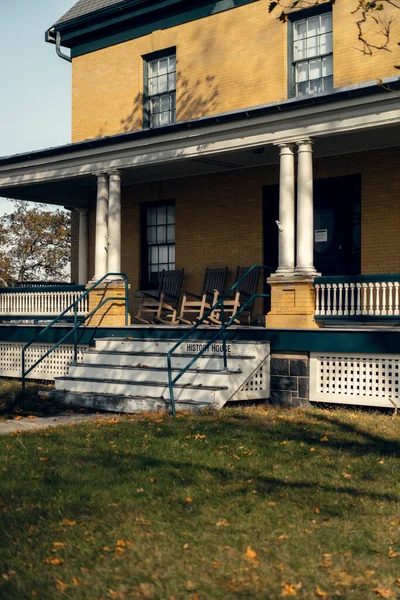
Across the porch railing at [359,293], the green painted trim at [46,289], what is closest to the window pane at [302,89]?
the porch railing at [359,293]

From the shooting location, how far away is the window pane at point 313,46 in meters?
15.5

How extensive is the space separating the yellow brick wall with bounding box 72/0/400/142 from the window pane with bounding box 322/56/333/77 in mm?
254

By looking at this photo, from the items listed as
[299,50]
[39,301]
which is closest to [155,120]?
[299,50]

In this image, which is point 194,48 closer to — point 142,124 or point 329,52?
point 142,124

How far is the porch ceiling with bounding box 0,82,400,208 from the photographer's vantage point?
12289mm

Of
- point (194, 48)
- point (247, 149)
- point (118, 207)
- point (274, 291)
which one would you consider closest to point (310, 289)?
point (274, 291)

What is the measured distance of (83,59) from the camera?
1967 centimetres

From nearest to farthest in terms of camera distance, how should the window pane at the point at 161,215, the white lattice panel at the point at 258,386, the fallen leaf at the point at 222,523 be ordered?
the fallen leaf at the point at 222,523 → the white lattice panel at the point at 258,386 → the window pane at the point at 161,215

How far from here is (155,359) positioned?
42.4 ft

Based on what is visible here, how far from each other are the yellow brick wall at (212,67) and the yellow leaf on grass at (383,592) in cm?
1137

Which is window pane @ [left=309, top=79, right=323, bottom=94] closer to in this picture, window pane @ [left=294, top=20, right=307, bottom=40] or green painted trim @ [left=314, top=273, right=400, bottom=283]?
window pane @ [left=294, top=20, right=307, bottom=40]

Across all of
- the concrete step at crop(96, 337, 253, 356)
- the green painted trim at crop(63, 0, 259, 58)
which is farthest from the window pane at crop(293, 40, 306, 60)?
the concrete step at crop(96, 337, 253, 356)

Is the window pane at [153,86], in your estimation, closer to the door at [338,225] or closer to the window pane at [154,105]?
the window pane at [154,105]

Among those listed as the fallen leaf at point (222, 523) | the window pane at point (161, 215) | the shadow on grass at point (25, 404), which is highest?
the window pane at point (161, 215)
